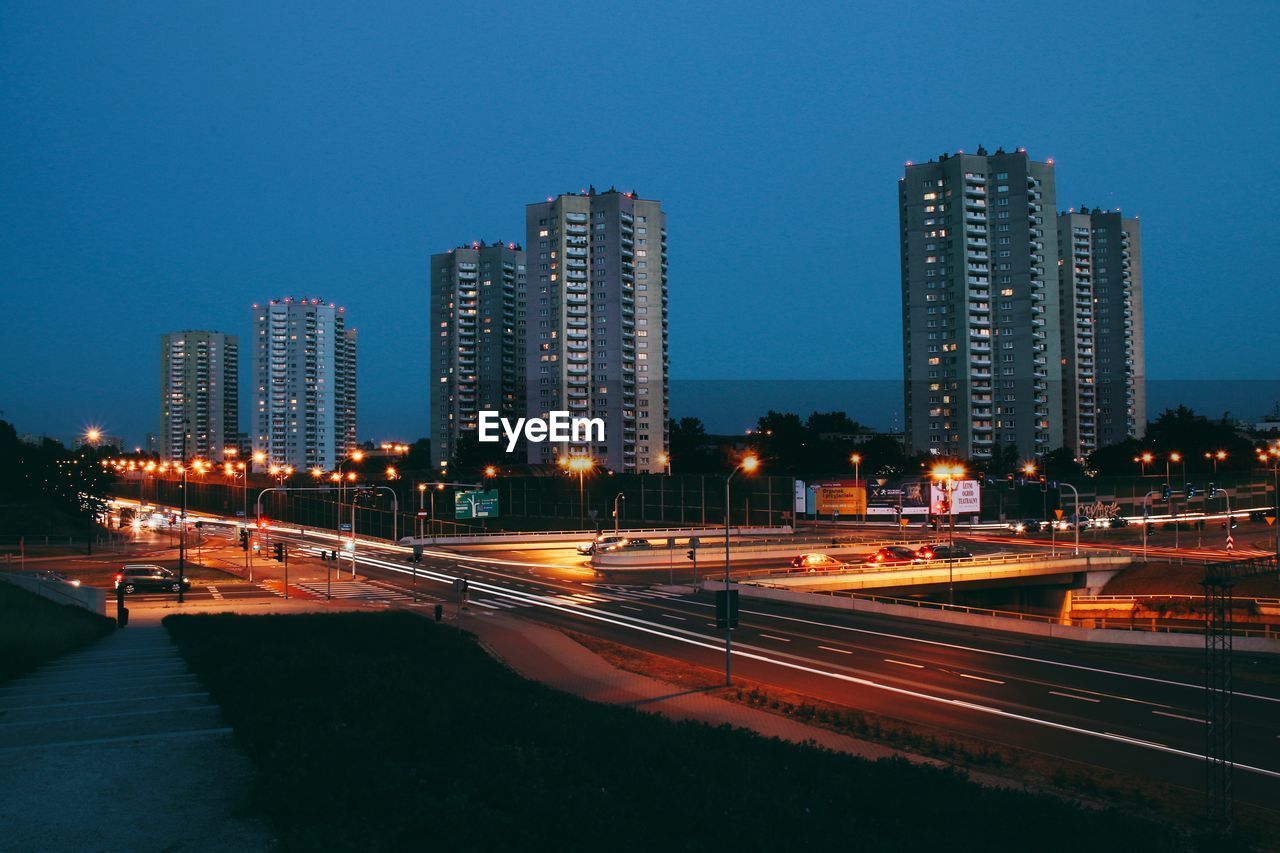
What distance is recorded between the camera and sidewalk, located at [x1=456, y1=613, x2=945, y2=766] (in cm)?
1756

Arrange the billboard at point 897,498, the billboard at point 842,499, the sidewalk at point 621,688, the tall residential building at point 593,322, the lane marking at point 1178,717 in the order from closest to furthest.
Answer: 1. the sidewalk at point 621,688
2. the lane marking at point 1178,717
3. the billboard at point 897,498
4. the billboard at point 842,499
5. the tall residential building at point 593,322

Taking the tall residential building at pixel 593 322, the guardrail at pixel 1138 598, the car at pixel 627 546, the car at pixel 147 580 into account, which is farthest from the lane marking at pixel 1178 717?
the tall residential building at pixel 593 322

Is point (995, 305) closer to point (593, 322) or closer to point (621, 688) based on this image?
point (593, 322)

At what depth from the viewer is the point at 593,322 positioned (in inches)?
5153

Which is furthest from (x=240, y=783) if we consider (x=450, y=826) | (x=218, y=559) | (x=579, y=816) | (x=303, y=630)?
(x=218, y=559)

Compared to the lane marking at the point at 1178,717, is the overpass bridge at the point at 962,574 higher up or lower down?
lower down

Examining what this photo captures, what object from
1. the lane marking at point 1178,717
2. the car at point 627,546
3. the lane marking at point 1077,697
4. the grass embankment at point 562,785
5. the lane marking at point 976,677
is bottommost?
the lane marking at point 976,677

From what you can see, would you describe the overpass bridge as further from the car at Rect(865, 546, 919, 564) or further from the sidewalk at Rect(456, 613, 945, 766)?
the sidewalk at Rect(456, 613, 945, 766)

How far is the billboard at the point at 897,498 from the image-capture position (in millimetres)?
82188

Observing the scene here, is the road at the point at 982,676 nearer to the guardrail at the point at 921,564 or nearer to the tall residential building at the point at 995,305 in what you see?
the guardrail at the point at 921,564

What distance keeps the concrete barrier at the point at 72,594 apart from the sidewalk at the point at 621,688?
14.9 metres

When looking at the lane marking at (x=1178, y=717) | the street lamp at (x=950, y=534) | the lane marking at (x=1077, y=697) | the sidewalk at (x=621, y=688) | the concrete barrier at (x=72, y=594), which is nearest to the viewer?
the sidewalk at (x=621, y=688)

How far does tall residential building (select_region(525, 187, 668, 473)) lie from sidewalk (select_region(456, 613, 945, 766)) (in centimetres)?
9695

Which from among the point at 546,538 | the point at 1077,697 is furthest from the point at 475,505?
the point at 1077,697
